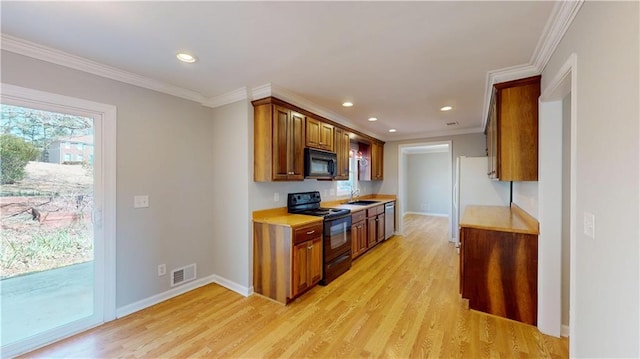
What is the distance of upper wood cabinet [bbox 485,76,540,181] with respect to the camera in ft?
7.63

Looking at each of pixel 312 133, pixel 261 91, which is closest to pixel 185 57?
pixel 261 91

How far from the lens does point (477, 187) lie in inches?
181

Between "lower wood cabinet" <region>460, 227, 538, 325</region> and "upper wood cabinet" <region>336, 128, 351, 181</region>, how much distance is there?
6.91 ft

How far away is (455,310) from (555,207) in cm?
136

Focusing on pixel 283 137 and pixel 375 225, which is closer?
pixel 283 137

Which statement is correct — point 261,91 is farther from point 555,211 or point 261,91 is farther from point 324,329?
point 555,211

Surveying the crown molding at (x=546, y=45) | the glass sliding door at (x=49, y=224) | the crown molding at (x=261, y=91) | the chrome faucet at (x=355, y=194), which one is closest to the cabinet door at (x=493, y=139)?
the crown molding at (x=546, y=45)

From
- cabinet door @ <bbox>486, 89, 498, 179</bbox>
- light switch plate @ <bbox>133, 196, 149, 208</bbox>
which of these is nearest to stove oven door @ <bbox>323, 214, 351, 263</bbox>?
cabinet door @ <bbox>486, 89, 498, 179</bbox>

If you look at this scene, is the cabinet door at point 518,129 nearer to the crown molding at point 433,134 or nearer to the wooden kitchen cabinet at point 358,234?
the wooden kitchen cabinet at point 358,234

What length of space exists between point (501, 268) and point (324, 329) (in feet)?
5.93

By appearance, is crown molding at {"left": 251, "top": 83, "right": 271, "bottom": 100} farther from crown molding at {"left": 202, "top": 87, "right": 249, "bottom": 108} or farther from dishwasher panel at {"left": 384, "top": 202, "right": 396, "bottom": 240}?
dishwasher panel at {"left": 384, "top": 202, "right": 396, "bottom": 240}

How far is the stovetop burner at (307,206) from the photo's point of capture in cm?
353

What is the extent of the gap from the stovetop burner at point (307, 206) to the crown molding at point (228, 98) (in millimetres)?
1469

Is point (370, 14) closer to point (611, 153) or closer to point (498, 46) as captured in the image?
point (498, 46)
